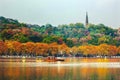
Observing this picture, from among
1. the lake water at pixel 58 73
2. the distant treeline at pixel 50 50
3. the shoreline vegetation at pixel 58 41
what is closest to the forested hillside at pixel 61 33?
the shoreline vegetation at pixel 58 41

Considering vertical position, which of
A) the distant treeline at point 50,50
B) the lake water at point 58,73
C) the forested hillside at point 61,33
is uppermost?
the forested hillside at point 61,33

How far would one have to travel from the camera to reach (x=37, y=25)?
272 ft

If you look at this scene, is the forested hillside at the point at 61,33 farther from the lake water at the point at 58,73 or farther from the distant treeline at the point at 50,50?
the lake water at the point at 58,73

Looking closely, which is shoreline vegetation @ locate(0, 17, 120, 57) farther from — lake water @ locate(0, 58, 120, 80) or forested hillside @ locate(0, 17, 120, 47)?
lake water @ locate(0, 58, 120, 80)

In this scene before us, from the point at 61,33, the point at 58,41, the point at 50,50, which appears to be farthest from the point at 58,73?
the point at 61,33

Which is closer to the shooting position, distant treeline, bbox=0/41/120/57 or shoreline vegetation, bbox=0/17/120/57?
distant treeline, bbox=0/41/120/57

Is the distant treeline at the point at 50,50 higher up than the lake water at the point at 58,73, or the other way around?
the distant treeline at the point at 50,50

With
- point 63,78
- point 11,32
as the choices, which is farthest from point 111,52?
point 63,78

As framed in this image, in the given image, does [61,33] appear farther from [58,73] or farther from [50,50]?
[58,73]

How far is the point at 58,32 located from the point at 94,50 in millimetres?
19256

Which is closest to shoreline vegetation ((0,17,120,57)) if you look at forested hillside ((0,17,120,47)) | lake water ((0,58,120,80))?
forested hillside ((0,17,120,47))

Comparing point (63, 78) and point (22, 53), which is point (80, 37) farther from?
point (63, 78)

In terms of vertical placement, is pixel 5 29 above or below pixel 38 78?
above

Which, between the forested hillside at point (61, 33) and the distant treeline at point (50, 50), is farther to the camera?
the forested hillside at point (61, 33)
